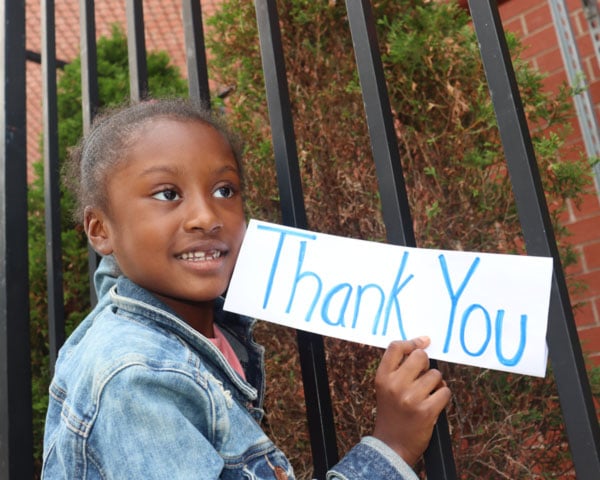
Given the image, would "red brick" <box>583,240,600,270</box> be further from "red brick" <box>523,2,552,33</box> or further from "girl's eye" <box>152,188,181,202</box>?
"girl's eye" <box>152,188,181,202</box>

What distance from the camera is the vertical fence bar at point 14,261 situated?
145 cm

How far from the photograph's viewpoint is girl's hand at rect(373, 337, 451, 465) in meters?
0.98

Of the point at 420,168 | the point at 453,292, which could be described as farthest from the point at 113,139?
the point at 420,168

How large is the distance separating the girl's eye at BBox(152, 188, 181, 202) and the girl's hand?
1.57 ft

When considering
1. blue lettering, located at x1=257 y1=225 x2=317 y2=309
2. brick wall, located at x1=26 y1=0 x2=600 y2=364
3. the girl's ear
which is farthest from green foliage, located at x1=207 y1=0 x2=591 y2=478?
the girl's ear

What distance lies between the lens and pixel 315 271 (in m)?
1.10

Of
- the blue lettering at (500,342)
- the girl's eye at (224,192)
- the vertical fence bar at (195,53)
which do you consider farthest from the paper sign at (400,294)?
the vertical fence bar at (195,53)

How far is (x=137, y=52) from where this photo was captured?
5.17 ft

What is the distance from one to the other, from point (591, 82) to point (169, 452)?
2.51 metres

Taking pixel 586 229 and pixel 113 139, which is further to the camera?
pixel 586 229

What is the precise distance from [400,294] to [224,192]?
42 centimetres

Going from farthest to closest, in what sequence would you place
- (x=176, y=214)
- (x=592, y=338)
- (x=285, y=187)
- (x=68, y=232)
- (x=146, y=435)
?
1. (x=68, y=232)
2. (x=592, y=338)
3. (x=285, y=187)
4. (x=176, y=214)
5. (x=146, y=435)

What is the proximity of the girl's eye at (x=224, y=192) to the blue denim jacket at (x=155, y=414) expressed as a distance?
23 cm

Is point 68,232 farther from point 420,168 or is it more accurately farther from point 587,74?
point 587,74
